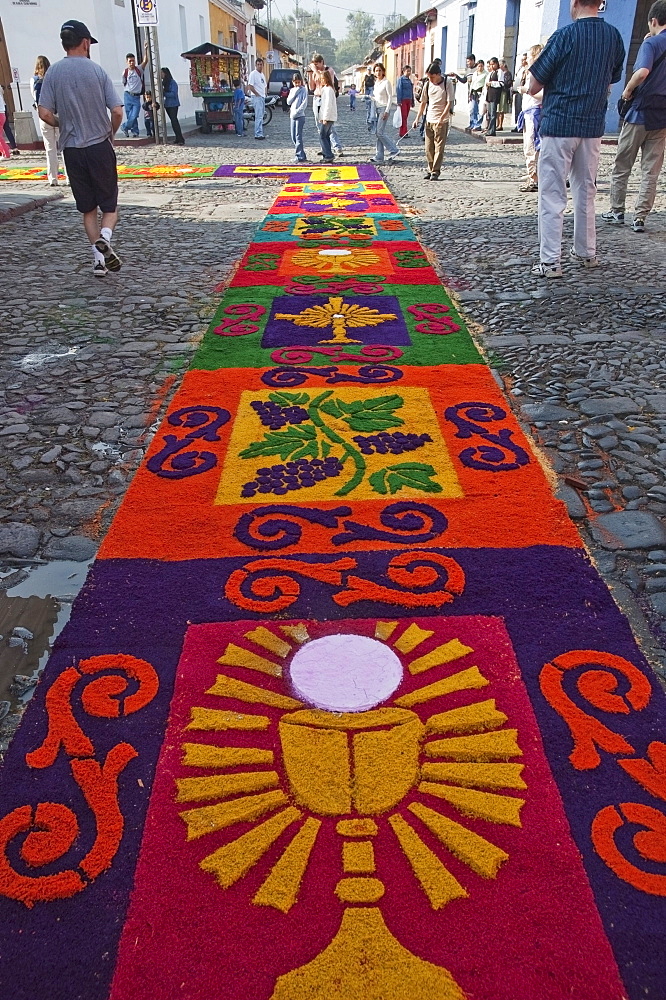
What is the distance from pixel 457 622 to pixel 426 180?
1093cm

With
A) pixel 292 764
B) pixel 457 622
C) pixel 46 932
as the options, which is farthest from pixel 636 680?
pixel 46 932

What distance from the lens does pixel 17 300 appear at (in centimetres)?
586

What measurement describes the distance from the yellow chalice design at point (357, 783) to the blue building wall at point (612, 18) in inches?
674

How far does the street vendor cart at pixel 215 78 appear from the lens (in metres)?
19.2

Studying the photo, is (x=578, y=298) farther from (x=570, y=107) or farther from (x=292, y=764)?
(x=292, y=764)

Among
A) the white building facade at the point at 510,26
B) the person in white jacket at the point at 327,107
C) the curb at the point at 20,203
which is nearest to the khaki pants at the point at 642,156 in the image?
the person in white jacket at the point at 327,107

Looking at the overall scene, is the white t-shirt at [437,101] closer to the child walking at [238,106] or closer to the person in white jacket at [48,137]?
the person in white jacket at [48,137]

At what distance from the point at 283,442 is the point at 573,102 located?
12.7 ft

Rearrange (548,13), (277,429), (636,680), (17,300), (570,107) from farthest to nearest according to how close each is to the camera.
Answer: (548,13), (17,300), (570,107), (277,429), (636,680)

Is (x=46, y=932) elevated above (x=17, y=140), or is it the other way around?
(x=17, y=140)

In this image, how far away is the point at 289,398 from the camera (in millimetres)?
3824

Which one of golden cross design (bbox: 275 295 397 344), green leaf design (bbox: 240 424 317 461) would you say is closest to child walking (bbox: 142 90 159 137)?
golden cross design (bbox: 275 295 397 344)

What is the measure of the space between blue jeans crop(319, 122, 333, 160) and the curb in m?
4.88

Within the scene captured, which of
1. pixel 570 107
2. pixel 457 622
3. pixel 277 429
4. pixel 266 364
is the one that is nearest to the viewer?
pixel 457 622
